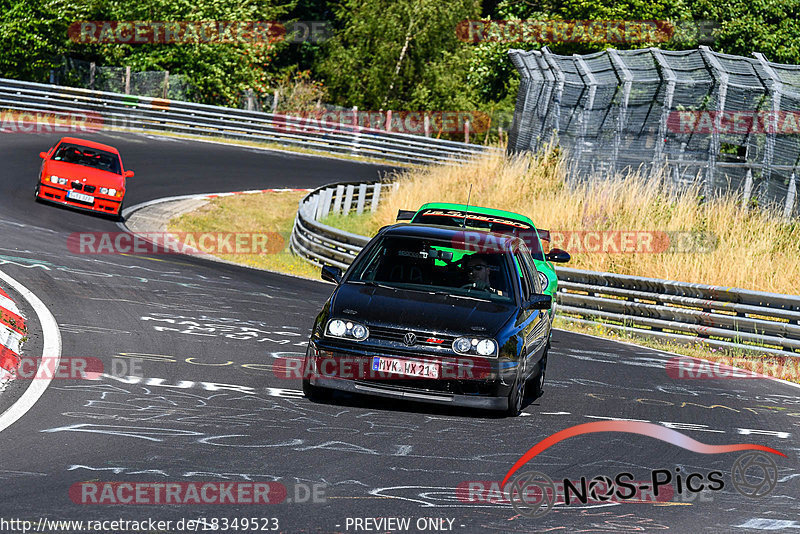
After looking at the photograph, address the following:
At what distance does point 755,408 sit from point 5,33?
125 feet

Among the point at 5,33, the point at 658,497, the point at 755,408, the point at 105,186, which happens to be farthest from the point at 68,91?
the point at 658,497

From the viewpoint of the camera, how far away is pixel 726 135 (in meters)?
21.7

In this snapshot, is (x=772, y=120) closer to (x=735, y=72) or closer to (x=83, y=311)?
(x=735, y=72)

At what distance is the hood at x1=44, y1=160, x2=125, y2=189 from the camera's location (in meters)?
23.5

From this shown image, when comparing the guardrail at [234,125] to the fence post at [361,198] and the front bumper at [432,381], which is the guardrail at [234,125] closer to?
the fence post at [361,198]

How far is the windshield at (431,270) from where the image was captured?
Result: 9.77 m

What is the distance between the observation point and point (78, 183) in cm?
2348

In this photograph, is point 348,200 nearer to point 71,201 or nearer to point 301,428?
point 71,201

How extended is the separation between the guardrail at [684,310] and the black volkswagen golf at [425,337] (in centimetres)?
691

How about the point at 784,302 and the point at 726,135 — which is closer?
the point at 784,302

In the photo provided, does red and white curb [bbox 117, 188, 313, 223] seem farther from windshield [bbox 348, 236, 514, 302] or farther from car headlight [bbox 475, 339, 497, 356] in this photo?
car headlight [bbox 475, 339, 497, 356]

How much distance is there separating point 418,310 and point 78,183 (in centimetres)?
1609

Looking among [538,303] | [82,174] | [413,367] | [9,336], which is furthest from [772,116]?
[9,336]

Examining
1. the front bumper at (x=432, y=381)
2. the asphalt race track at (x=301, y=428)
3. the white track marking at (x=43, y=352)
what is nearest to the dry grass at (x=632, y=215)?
the asphalt race track at (x=301, y=428)
